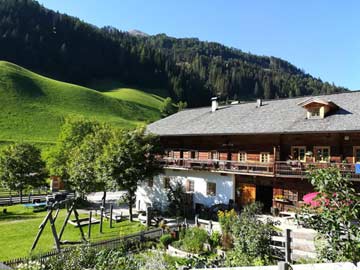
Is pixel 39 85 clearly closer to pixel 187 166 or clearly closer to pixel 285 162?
pixel 187 166

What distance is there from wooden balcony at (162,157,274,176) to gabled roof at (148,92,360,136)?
235cm

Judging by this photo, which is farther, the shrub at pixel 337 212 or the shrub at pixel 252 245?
the shrub at pixel 252 245

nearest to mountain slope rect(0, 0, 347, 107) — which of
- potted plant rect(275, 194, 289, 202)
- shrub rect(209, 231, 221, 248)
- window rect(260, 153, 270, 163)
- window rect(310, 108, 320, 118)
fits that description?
window rect(260, 153, 270, 163)

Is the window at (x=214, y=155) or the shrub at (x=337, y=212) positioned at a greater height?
the window at (x=214, y=155)

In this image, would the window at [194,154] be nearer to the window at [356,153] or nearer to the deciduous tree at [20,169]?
the window at [356,153]

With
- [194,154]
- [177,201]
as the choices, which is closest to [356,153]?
[194,154]

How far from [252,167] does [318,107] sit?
6.40 meters

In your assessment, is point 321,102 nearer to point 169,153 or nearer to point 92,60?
point 169,153

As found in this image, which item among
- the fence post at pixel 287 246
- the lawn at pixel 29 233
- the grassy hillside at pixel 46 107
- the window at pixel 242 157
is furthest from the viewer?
the grassy hillside at pixel 46 107

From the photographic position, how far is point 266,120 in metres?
27.6

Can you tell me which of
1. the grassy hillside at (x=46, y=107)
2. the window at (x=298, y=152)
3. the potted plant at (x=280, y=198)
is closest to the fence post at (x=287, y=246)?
the potted plant at (x=280, y=198)

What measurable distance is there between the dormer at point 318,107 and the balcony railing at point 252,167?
3.81 metres

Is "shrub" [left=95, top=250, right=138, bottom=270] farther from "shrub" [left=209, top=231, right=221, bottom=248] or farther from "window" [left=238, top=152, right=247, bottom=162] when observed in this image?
"window" [left=238, top=152, right=247, bottom=162]

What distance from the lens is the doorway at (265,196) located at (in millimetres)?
27078
